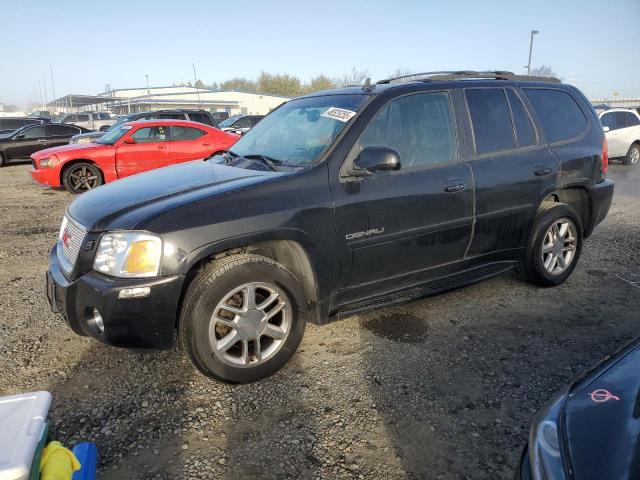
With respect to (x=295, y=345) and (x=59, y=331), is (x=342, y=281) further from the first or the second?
(x=59, y=331)

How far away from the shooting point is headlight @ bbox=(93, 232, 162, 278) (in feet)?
8.23

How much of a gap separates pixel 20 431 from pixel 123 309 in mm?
1168

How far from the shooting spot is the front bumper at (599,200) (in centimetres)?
440

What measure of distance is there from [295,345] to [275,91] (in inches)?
2972

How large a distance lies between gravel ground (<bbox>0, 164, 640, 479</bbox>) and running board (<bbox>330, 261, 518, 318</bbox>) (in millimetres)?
313

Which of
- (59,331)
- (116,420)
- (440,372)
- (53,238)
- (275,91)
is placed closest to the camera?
(116,420)

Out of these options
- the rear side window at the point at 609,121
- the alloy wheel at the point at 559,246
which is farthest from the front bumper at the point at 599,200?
the rear side window at the point at 609,121

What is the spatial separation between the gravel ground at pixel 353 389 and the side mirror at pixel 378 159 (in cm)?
129

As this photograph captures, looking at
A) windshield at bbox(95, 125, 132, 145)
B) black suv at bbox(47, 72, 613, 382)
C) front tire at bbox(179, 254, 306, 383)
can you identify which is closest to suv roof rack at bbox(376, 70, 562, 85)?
black suv at bbox(47, 72, 613, 382)

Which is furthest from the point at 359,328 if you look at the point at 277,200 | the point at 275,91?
the point at 275,91

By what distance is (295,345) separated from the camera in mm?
3033

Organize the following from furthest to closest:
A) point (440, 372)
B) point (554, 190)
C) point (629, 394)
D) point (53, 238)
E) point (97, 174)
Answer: point (97, 174)
point (53, 238)
point (554, 190)
point (440, 372)
point (629, 394)

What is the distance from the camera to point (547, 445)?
143cm

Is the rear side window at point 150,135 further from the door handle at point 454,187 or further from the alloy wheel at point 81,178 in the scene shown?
the door handle at point 454,187
